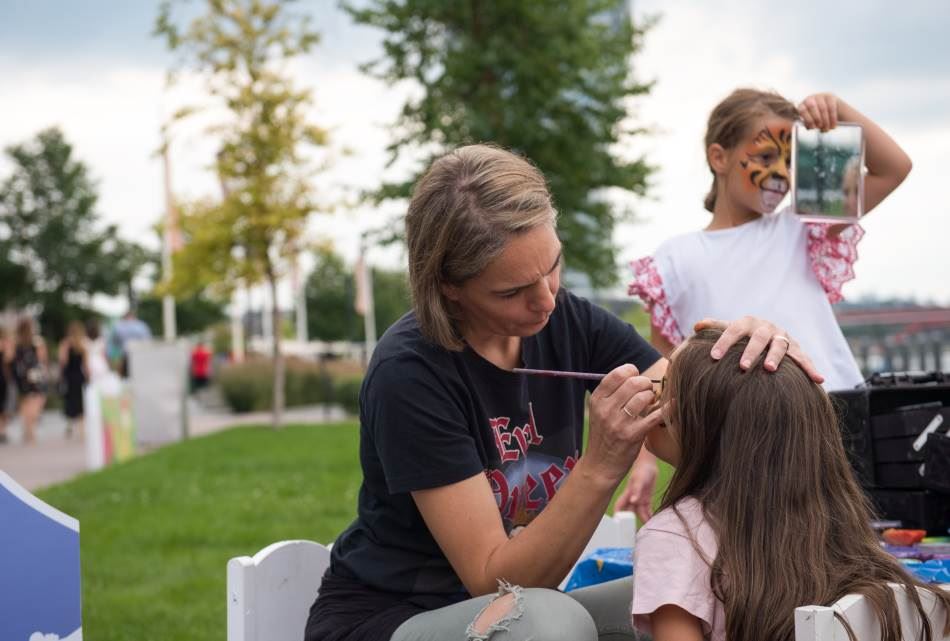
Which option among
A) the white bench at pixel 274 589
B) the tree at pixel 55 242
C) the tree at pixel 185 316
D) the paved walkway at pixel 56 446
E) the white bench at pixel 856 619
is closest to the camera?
the white bench at pixel 856 619

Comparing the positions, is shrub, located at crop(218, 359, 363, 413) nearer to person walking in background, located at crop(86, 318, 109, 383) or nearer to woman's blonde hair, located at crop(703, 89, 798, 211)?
person walking in background, located at crop(86, 318, 109, 383)

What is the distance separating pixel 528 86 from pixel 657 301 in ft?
27.6

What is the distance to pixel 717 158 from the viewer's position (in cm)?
342

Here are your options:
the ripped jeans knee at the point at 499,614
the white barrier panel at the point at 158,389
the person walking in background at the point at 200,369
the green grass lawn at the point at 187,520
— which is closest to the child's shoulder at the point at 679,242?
the ripped jeans knee at the point at 499,614

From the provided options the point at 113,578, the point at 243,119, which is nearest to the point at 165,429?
the point at 243,119

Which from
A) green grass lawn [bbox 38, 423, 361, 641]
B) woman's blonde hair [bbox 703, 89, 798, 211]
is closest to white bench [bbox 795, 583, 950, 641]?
woman's blonde hair [bbox 703, 89, 798, 211]

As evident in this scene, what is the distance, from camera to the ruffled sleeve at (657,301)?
135 inches

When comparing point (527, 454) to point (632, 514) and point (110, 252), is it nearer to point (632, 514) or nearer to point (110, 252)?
point (632, 514)

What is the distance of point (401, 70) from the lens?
1188 centimetres

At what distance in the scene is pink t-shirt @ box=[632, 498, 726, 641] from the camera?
6.53ft

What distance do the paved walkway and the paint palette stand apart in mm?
6570

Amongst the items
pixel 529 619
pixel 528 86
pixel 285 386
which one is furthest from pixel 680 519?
pixel 285 386

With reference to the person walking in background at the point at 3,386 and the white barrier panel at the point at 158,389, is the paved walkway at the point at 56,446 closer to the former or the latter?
the person walking in background at the point at 3,386

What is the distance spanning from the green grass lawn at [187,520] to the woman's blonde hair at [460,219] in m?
2.78
